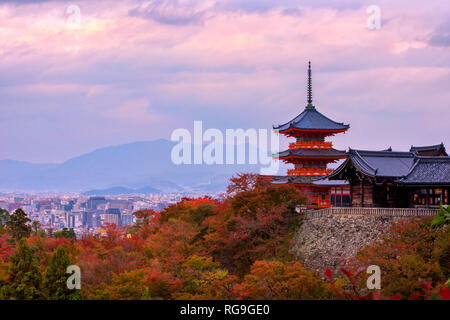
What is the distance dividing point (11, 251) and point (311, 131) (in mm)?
21979

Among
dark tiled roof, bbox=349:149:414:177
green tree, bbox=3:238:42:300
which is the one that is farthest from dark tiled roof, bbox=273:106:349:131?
green tree, bbox=3:238:42:300

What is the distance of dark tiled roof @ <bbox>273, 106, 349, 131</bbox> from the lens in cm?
4022

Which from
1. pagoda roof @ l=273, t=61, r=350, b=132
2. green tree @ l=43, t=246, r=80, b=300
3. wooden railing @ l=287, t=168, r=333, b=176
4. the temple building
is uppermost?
pagoda roof @ l=273, t=61, r=350, b=132

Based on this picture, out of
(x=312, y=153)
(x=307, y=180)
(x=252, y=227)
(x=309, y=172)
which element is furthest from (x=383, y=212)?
(x=312, y=153)

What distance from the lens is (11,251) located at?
3484 centimetres

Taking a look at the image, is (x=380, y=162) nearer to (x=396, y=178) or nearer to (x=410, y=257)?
(x=396, y=178)

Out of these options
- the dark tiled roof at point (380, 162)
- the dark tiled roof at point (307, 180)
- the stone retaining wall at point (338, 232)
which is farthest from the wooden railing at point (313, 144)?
the stone retaining wall at point (338, 232)

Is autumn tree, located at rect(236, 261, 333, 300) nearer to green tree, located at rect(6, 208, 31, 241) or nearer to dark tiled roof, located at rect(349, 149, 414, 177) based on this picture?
dark tiled roof, located at rect(349, 149, 414, 177)

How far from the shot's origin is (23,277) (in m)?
23.1

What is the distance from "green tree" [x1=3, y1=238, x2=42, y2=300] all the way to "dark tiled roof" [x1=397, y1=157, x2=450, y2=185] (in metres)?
17.6

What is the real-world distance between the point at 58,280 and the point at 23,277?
166 centimetres

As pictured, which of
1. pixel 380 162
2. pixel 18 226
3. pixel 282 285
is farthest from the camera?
pixel 18 226
